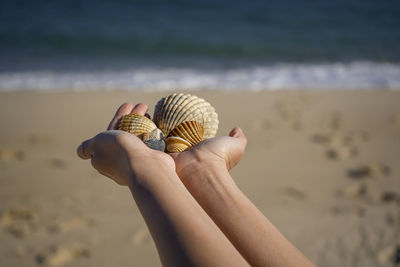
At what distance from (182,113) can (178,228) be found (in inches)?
48.2

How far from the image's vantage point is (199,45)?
32.1ft

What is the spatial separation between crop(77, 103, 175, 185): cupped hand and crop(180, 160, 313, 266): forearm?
181 millimetres

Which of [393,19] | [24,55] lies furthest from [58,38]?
[393,19]

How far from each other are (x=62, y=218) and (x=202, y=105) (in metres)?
1.90

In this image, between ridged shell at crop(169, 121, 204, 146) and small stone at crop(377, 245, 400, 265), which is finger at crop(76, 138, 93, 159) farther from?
small stone at crop(377, 245, 400, 265)

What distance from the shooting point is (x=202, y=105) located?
8.29ft

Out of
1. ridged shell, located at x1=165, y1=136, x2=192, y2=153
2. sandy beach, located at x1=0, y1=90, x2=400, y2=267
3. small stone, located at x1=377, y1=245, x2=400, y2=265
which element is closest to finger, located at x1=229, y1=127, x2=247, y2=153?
ridged shell, located at x1=165, y1=136, x2=192, y2=153

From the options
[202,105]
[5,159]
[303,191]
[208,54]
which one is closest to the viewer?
[202,105]

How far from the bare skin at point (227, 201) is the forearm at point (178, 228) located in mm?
18

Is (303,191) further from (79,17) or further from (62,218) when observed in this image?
(79,17)

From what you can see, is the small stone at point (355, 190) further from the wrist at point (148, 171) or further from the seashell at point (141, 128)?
the wrist at point (148, 171)

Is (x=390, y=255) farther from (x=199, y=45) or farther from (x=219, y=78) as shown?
(x=199, y=45)

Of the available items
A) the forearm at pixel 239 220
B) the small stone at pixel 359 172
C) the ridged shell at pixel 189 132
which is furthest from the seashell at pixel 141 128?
the small stone at pixel 359 172

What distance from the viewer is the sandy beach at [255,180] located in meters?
3.02
